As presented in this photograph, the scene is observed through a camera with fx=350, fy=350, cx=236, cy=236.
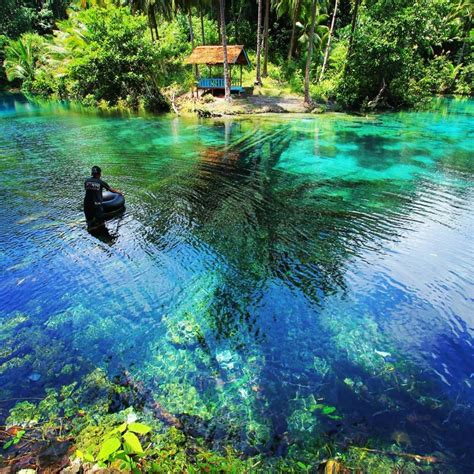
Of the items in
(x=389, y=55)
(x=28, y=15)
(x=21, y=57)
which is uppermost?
(x=28, y=15)

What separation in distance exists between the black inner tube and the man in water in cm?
29

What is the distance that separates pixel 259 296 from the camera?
303 inches

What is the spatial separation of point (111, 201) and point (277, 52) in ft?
130

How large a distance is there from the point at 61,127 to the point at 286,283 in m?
23.3

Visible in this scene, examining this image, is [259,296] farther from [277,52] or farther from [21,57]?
[21,57]

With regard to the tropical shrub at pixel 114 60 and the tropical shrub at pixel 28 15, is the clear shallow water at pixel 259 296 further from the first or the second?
A: the tropical shrub at pixel 28 15

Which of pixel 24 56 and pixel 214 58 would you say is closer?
pixel 214 58

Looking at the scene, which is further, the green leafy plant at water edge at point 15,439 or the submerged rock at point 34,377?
the submerged rock at point 34,377

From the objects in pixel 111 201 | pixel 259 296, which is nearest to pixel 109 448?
pixel 259 296

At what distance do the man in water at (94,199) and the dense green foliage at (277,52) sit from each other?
25.6 meters

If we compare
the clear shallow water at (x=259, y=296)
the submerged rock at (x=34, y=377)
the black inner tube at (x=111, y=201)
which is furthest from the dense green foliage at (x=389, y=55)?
the submerged rock at (x=34, y=377)

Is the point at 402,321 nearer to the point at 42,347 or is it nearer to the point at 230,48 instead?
the point at 42,347

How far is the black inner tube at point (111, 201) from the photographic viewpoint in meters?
10.8

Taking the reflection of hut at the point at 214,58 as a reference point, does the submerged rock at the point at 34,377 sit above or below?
below
